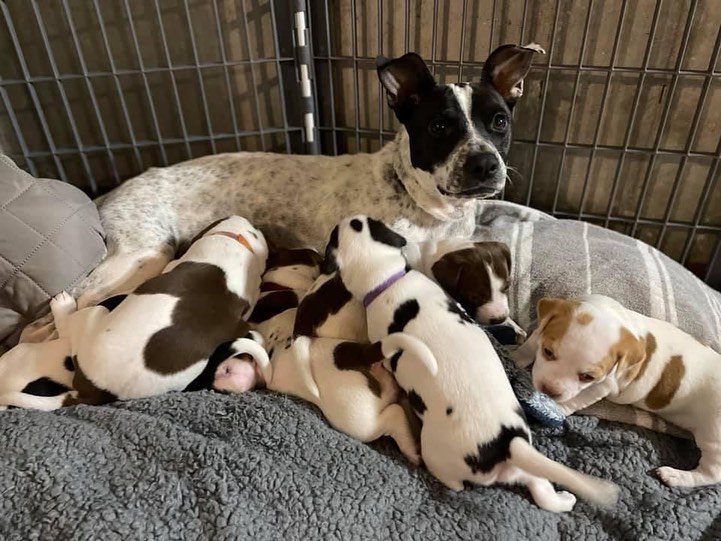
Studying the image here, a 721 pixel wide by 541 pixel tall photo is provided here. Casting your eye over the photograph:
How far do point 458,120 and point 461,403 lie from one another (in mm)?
1121

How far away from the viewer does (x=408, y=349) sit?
5.92 feet

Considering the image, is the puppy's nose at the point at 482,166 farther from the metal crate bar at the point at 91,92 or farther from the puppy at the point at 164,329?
the metal crate bar at the point at 91,92

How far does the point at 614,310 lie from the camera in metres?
1.92

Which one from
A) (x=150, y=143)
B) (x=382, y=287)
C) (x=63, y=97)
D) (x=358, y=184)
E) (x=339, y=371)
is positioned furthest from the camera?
(x=150, y=143)

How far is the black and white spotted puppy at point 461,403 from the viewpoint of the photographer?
1634mm

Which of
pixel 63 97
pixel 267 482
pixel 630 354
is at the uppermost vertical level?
pixel 63 97

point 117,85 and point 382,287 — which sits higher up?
point 117,85

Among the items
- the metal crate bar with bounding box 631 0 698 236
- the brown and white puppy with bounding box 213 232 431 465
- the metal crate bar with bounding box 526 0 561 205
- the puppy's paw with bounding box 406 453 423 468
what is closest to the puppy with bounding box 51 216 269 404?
the brown and white puppy with bounding box 213 232 431 465

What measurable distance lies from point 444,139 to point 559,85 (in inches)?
35.5

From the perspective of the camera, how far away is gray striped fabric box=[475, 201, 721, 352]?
234cm

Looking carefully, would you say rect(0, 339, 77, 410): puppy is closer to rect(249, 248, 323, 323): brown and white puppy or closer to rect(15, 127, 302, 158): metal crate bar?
rect(249, 248, 323, 323): brown and white puppy

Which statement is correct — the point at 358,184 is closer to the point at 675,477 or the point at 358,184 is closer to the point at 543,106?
the point at 543,106

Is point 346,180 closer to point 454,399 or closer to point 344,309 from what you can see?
point 344,309

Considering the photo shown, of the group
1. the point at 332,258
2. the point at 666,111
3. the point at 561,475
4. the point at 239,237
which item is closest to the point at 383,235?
the point at 332,258
